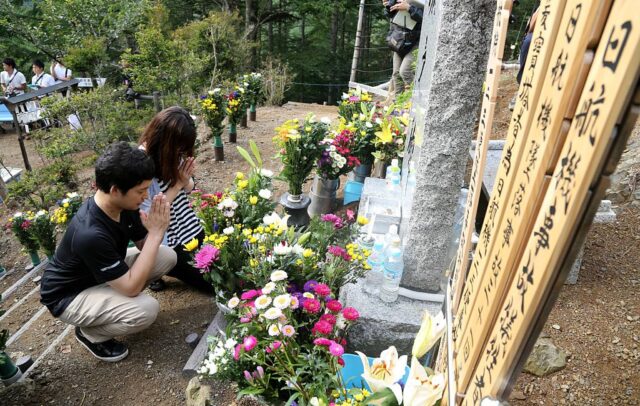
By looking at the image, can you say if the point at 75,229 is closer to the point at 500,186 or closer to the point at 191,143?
the point at 191,143

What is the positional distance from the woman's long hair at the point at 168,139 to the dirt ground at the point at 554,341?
1090 mm

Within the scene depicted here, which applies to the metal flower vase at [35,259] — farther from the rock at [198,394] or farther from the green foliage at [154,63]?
the green foliage at [154,63]

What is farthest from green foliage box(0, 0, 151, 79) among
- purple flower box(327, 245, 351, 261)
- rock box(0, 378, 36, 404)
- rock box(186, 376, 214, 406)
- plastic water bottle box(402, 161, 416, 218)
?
purple flower box(327, 245, 351, 261)

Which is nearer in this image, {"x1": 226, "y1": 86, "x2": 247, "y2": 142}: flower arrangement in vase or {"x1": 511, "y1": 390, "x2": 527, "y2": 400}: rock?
{"x1": 511, "y1": 390, "x2": 527, "y2": 400}: rock

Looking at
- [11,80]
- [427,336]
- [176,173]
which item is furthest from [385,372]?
[11,80]

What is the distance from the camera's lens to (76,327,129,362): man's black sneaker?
8.67 ft

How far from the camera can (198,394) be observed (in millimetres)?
2176

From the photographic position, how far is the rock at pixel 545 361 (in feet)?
7.20

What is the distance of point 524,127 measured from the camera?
86cm

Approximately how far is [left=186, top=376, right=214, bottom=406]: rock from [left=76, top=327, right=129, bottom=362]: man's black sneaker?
2.40 ft

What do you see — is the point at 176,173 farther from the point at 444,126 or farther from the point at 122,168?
the point at 444,126

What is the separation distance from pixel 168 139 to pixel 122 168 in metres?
0.62

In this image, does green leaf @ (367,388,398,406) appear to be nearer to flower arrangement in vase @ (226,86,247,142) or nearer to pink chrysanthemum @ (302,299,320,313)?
pink chrysanthemum @ (302,299,320,313)

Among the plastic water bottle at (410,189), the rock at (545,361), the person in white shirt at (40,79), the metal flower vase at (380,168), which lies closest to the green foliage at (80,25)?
the person in white shirt at (40,79)
